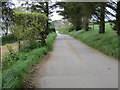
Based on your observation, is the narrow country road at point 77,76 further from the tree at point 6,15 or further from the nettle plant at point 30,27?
the nettle plant at point 30,27

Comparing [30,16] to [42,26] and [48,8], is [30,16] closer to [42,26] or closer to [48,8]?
[42,26]

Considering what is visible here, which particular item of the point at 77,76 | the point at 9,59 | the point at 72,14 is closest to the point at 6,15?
the point at 77,76

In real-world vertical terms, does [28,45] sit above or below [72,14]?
below

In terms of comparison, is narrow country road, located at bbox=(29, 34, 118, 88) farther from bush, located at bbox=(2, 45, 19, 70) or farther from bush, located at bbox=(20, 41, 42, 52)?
bush, located at bbox=(20, 41, 42, 52)

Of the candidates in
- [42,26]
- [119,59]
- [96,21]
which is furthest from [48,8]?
[119,59]

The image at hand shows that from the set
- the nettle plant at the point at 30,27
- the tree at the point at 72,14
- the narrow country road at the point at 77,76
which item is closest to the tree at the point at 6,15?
the narrow country road at the point at 77,76

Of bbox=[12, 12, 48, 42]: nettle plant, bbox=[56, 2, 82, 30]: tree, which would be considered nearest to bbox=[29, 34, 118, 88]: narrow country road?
bbox=[12, 12, 48, 42]: nettle plant

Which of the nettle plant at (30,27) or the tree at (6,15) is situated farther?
the nettle plant at (30,27)

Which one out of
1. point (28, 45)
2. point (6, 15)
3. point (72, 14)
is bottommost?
point (28, 45)

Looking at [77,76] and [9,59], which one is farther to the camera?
[9,59]

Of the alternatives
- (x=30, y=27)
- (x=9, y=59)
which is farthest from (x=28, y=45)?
(x=9, y=59)

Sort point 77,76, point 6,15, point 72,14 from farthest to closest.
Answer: point 72,14 → point 77,76 → point 6,15

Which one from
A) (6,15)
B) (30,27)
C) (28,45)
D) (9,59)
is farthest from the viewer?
(28,45)

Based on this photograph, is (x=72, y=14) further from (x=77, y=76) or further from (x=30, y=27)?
(x=77, y=76)
